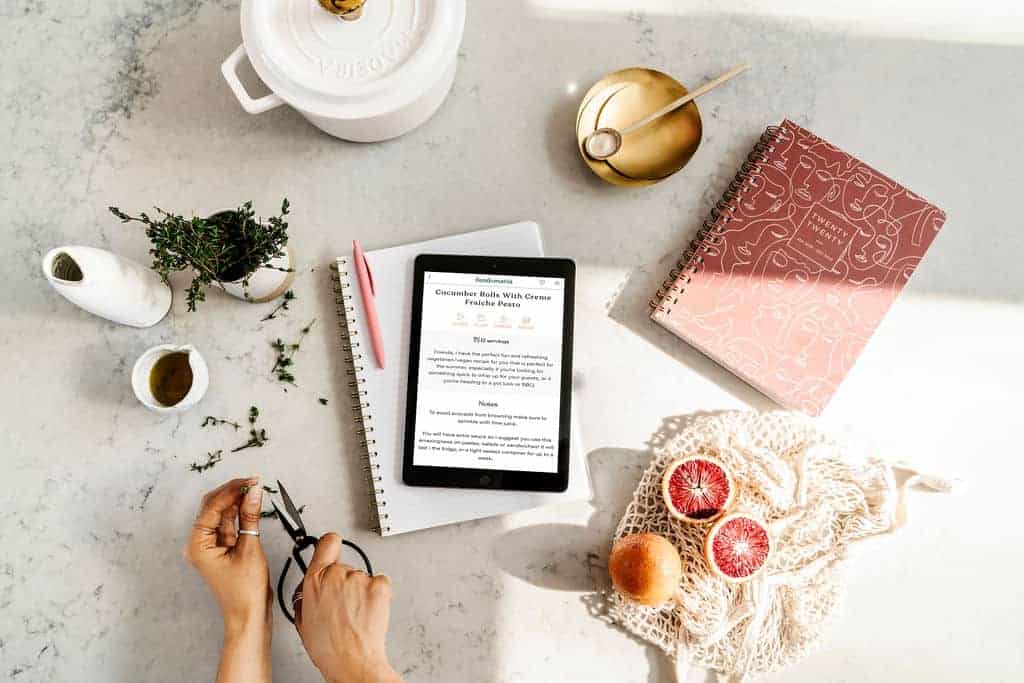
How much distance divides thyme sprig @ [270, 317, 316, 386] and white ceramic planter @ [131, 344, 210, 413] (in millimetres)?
86

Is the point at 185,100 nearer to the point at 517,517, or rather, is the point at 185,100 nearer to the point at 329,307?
the point at 329,307

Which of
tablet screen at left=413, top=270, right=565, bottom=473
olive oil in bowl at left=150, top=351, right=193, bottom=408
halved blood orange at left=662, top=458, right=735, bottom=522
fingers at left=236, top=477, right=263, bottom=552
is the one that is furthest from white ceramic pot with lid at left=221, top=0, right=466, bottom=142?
halved blood orange at left=662, top=458, right=735, bottom=522

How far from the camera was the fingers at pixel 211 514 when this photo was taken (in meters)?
0.85

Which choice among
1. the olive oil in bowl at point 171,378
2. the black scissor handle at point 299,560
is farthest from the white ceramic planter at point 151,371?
the black scissor handle at point 299,560

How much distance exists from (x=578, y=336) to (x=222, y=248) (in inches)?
17.7

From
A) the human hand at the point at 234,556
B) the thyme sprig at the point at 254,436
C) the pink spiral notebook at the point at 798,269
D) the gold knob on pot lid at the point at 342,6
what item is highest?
the gold knob on pot lid at the point at 342,6

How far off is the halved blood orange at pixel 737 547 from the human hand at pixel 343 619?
1.31 feet

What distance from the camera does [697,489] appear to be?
86 centimetres

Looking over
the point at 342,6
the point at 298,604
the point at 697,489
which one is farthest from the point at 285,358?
the point at 697,489

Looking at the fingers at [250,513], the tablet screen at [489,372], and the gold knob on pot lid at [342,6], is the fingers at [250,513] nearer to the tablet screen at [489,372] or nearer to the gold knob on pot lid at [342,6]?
the tablet screen at [489,372]

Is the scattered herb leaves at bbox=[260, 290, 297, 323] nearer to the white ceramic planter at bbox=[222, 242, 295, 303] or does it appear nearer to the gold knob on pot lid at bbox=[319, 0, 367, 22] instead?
the white ceramic planter at bbox=[222, 242, 295, 303]

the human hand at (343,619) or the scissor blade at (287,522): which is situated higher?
the scissor blade at (287,522)

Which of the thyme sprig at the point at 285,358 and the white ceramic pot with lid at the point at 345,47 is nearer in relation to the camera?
the white ceramic pot with lid at the point at 345,47

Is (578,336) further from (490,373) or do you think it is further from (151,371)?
(151,371)
